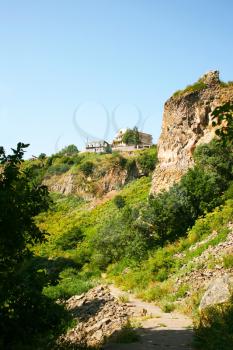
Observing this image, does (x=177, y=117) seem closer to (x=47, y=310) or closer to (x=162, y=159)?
(x=162, y=159)

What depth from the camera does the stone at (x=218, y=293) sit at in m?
11.3

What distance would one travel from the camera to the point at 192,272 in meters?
16.2

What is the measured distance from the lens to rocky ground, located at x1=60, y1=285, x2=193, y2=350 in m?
9.53

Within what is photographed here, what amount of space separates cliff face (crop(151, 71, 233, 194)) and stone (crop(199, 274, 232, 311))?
47.9 ft

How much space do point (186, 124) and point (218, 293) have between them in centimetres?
1782

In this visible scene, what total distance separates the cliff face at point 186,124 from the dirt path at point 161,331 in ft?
47.8

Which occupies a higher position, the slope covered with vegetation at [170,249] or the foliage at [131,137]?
the foliage at [131,137]

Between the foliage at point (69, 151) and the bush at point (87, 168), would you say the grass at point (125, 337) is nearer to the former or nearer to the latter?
the bush at point (87, 168)

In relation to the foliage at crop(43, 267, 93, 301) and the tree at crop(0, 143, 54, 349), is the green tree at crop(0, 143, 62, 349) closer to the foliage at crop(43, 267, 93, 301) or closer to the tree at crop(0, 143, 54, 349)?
the tree at crop(0, 143, 54, 349)

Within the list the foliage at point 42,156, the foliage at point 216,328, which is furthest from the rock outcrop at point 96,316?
the foliage at point 42,156

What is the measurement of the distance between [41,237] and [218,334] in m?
4.40

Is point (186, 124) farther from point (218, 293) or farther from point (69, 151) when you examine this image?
point (69, 151)

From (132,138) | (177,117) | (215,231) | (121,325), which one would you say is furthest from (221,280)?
(132,138)

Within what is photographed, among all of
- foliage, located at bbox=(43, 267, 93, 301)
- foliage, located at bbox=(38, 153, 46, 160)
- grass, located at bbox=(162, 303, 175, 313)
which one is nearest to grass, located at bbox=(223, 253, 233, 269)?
grass, located at bbox=(162, 303, 175, 313)
